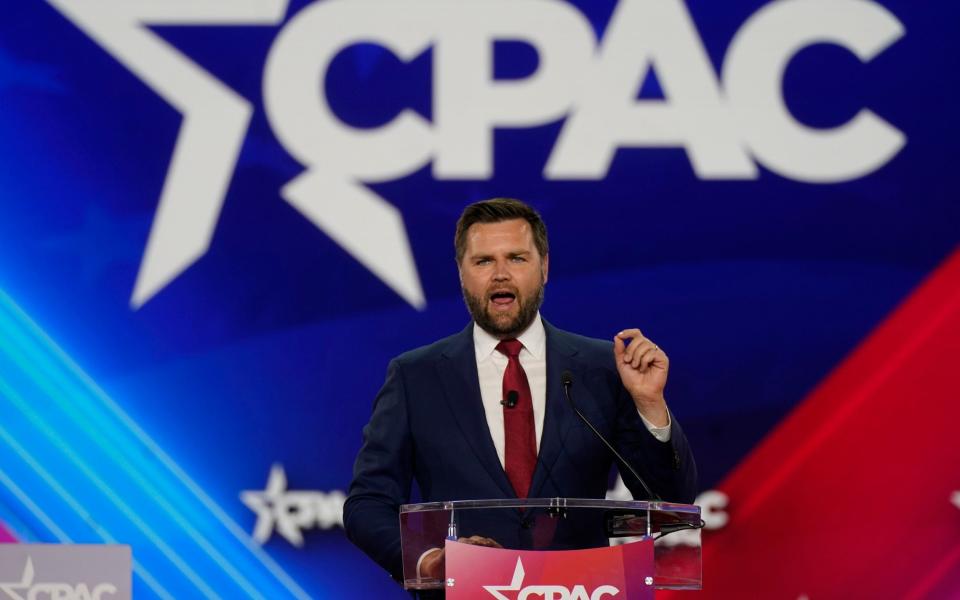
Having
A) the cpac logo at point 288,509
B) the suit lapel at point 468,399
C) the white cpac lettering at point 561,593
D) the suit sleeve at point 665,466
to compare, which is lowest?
the white cpac lettering at point 561,593

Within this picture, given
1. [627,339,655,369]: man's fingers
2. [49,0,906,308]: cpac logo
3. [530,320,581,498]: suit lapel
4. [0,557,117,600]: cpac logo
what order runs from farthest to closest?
[49,0,906,308]: cpac logo < [0,557,117,600]: cpac logo < [530,320,581,498]: suit lapel < [627,339,655,369]: man's fingers

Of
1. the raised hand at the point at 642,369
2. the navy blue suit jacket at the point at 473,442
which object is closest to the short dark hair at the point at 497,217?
the navy blue suit jacket at the point at 473,442

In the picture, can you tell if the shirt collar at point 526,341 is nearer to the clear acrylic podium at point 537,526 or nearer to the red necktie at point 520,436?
the red necktie at point 520,436

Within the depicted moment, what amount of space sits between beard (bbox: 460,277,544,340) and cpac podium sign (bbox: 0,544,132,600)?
5.93 feet

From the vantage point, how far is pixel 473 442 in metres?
2.97

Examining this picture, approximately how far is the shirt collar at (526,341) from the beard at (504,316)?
0.06ft

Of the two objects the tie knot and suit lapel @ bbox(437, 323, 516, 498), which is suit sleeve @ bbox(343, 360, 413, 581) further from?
the tie knot

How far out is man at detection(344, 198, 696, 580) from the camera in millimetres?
2834

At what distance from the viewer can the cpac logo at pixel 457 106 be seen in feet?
14.9

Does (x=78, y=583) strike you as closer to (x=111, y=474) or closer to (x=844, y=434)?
(x=111, y=474)

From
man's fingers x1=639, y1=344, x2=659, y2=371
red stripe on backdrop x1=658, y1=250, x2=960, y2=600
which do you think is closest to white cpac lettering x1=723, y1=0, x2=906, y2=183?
red stripe on backdrop x1=658, y1=250, x2=960, y2=600

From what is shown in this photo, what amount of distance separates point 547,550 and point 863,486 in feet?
8.41

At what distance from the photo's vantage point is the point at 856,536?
4.46 m

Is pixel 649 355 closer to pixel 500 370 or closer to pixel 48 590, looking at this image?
pixel 500 370
